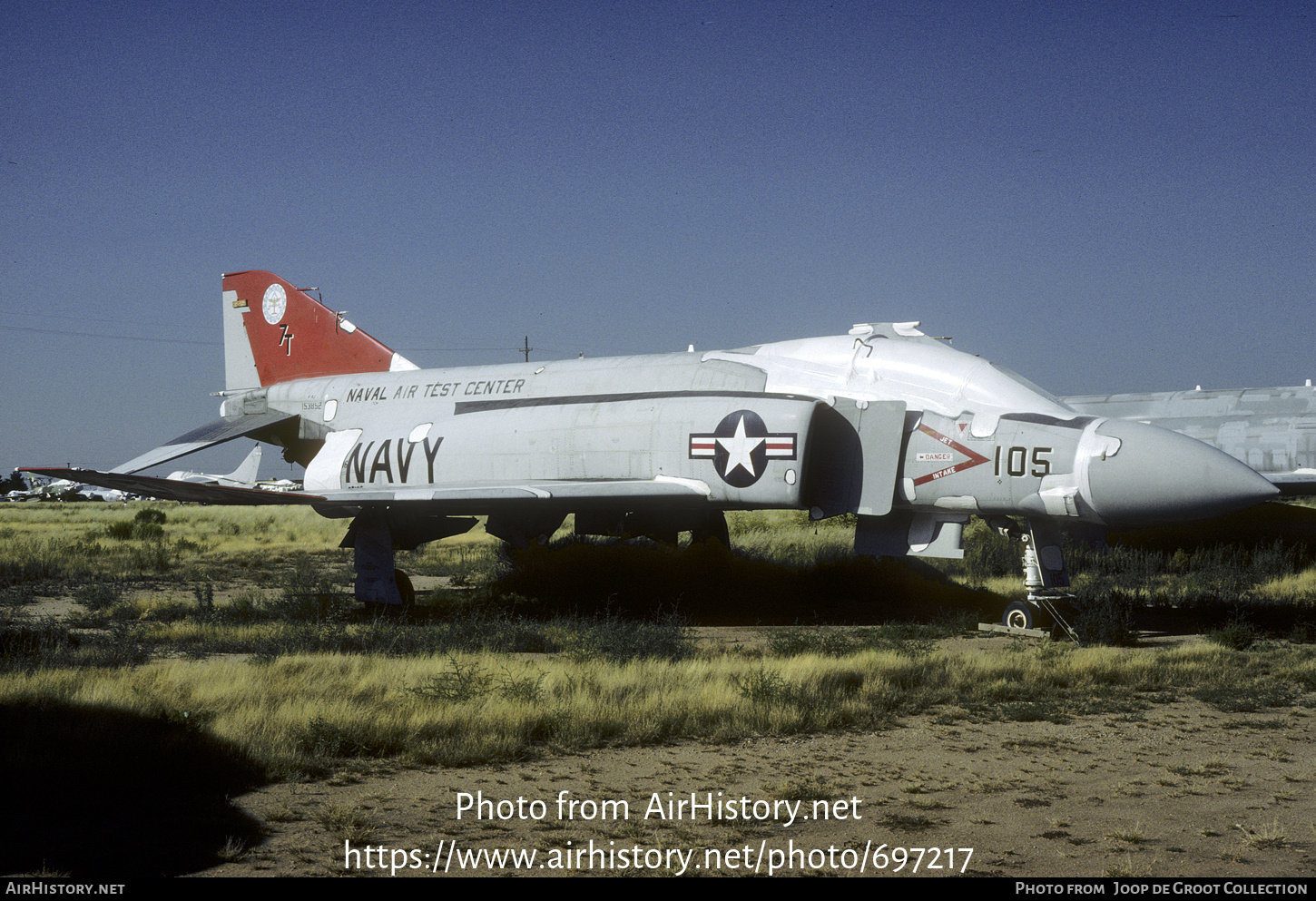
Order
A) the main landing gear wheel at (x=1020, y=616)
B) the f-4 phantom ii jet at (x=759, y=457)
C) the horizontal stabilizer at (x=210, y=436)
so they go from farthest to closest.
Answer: the horizontal stabilizer at (x=210, y=436), the main landing gear wheel at (x=1020, y=616), the f-4 phantom ii jet at (x=759, y=457)

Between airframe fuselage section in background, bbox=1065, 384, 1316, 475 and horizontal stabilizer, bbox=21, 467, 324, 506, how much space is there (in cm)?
1520

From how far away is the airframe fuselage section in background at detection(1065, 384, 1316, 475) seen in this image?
19.7 m

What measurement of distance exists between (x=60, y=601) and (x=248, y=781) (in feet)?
40.0

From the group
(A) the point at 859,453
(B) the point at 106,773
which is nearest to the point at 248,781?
(B) the point at 106,773

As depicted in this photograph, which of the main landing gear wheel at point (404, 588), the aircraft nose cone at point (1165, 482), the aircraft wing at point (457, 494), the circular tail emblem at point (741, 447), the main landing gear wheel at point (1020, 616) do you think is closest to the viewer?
the aircraft nose cone at point (1165, 482)

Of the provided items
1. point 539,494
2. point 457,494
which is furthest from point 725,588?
point 457,494

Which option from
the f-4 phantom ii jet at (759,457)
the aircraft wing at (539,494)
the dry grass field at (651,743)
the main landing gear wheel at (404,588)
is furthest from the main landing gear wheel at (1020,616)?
the main landing gear wheel at (404,588)

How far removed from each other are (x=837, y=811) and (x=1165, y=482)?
6658 millimetres

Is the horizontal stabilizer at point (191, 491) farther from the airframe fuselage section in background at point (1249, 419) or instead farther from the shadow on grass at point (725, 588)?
the airframe fuselage section in background at point (1249, 419)

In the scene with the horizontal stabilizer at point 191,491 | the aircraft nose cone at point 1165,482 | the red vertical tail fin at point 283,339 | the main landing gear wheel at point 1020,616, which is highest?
the red vertical tail fin at point 283,339

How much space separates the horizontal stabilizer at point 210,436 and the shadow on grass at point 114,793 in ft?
38.9

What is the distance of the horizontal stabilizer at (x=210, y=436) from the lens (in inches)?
709

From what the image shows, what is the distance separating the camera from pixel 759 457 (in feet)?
41.3

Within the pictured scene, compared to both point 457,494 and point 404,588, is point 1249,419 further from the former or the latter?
point 404,588
